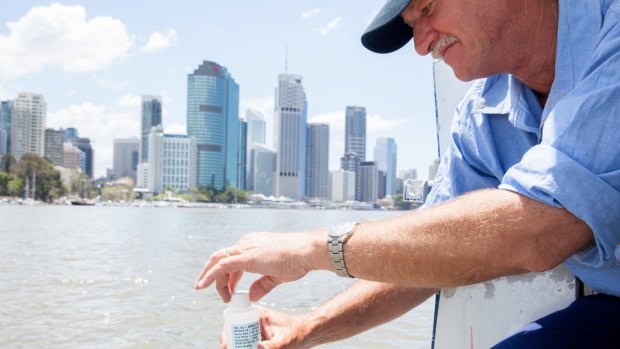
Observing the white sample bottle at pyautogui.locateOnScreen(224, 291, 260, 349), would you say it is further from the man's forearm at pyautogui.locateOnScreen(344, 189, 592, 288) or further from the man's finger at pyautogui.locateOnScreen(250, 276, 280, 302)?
the man's forearm at pyautogui.locateOnScreen(344, 189, 592, 288)

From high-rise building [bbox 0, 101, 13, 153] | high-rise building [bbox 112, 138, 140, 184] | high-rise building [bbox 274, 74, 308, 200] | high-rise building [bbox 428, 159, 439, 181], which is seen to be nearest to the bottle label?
high-rise building [bbox 428, 159, 439, 181]

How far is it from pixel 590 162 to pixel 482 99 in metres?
0.59

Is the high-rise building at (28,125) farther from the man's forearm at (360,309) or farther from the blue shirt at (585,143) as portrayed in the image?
the blue shirt at (585,143)

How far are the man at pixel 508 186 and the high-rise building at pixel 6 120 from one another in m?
137

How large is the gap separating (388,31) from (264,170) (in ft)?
483

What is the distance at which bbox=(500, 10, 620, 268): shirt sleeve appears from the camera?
107 cm

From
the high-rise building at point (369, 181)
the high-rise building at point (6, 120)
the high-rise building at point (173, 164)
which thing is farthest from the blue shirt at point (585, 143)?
the high-rise building at point (6, 120)

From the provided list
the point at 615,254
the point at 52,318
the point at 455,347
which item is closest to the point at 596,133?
the point at 615,254

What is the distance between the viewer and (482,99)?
1.65 metres

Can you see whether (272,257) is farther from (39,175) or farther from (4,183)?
(39,175)

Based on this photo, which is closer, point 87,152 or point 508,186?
point 508,186

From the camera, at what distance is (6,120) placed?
128 metres

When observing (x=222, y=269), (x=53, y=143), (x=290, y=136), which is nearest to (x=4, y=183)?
(x=53, y=143)

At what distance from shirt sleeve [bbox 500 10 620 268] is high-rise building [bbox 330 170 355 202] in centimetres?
13167
